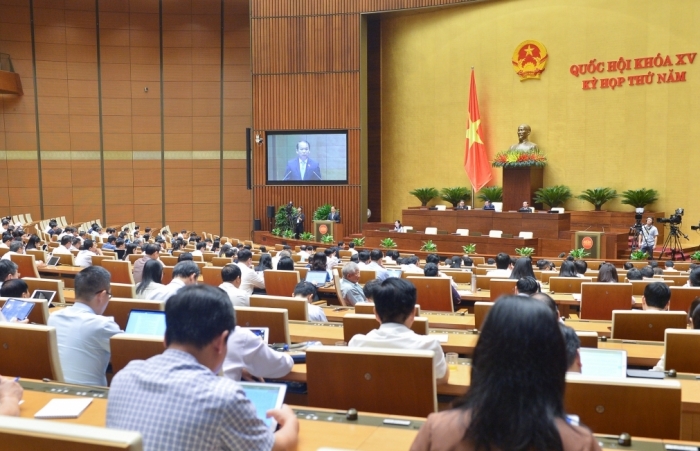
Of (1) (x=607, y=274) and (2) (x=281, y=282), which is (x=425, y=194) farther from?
(1) (x=607, y=274)

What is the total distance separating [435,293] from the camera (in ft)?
21.3

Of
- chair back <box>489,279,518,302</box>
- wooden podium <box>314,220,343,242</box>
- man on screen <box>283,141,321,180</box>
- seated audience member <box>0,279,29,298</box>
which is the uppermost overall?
man on screen <box>283,141,321,180</box>

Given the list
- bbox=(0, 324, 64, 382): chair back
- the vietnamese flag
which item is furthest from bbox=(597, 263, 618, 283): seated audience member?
the vietnamese flag

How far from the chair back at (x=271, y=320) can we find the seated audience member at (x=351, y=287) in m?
2.49

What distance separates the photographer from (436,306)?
6.53 m

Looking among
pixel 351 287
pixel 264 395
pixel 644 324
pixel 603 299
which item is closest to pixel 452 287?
pixel 351 287

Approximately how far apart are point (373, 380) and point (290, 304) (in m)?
2.17

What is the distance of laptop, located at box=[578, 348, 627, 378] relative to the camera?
123 inches

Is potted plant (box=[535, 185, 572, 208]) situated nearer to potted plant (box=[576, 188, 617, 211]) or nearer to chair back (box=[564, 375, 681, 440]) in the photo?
potted plant (box=[576, 188, 617, 211])

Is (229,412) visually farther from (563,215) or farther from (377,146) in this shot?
(377,146)

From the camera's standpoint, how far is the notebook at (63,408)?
2.50 meters

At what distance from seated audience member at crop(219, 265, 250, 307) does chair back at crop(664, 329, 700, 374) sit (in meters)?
3.02

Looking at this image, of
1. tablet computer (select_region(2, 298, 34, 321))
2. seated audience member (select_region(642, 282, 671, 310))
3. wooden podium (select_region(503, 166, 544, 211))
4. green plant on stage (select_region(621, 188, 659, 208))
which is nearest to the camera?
tablet computer (select_region(2, 298, 34, 321))

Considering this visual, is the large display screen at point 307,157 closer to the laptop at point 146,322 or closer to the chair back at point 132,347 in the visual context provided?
the laptop at point 146,322
